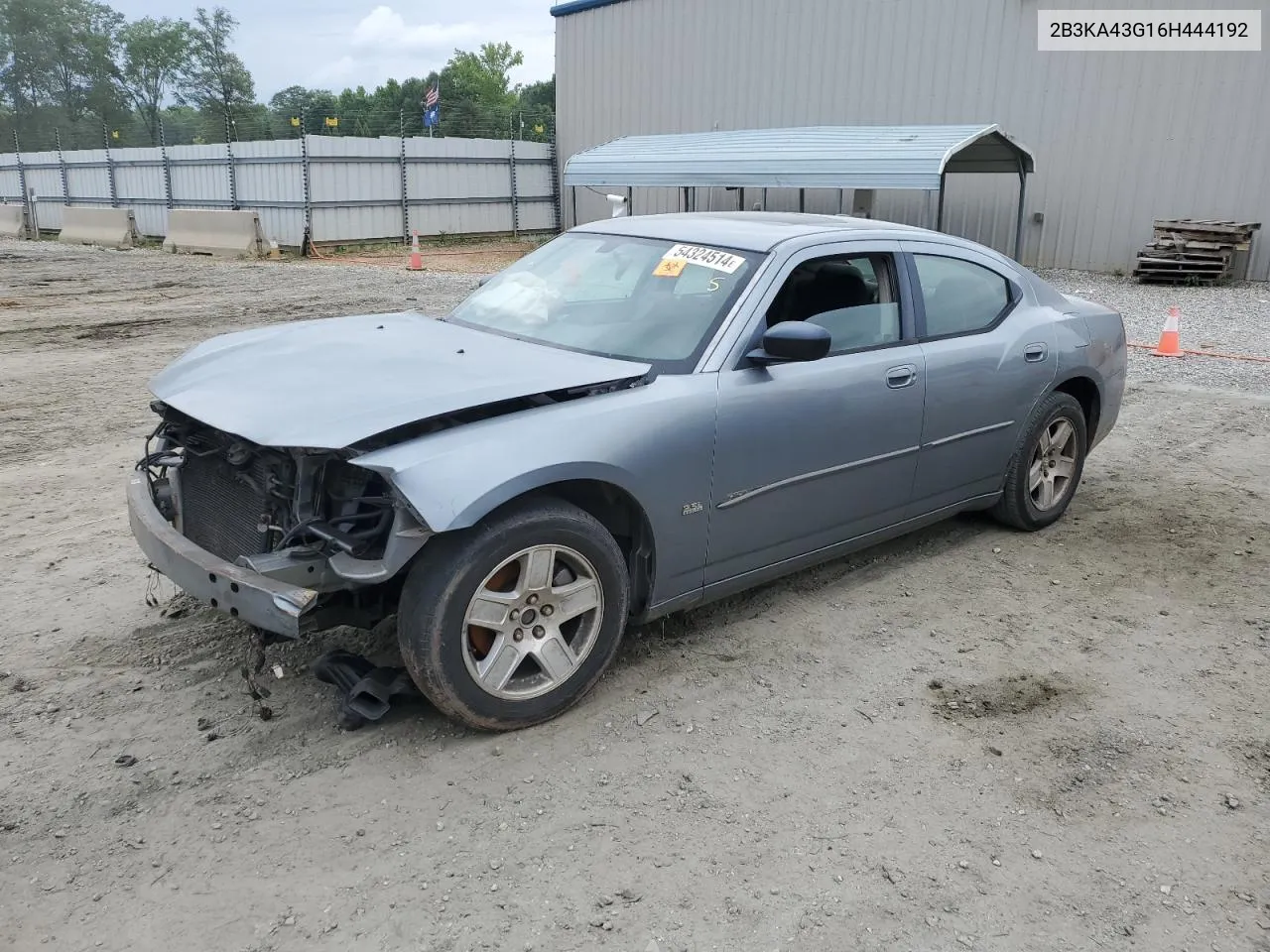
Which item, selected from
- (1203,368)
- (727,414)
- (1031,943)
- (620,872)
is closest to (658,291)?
(727,414)

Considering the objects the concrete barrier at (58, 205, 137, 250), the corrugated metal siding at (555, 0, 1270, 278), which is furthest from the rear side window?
the concrete barrier at (58, 205, 137, 250)

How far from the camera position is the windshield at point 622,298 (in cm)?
385

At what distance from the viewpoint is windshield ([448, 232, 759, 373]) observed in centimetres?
385

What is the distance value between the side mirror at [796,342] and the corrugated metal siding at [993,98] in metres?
15.9

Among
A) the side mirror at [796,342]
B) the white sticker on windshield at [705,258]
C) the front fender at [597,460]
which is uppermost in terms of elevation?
the white sticker on windshield at [705,258]

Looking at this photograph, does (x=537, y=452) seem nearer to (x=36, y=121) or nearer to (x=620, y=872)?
(x=620, y=872)

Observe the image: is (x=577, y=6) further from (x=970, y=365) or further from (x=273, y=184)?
(x=970, y=365)

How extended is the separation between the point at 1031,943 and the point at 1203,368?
898cm

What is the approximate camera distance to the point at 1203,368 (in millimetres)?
9836

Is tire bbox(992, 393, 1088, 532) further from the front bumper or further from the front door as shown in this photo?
the front bumper

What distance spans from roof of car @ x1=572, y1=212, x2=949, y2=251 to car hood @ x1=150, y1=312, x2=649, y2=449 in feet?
2.80

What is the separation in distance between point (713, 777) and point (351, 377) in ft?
5.91

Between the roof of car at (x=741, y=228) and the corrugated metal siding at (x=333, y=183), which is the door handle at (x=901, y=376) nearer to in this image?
the roof of car at (x=741, y=228)

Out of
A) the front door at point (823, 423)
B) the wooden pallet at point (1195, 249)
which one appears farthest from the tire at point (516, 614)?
the wooden pallet at point (1195, 249)
